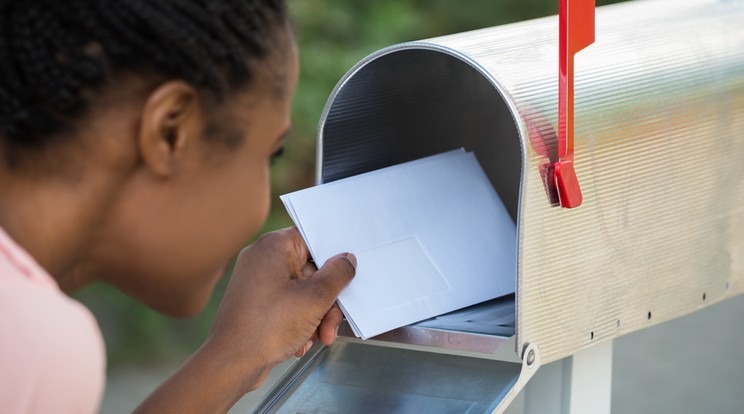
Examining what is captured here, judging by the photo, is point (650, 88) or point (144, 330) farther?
point (144, 330)

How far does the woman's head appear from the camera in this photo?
0.98m

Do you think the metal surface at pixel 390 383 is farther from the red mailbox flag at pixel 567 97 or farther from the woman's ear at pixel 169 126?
the woman's ear at pixel 169 126

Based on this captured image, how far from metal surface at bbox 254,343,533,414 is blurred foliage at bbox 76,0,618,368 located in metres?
2.17

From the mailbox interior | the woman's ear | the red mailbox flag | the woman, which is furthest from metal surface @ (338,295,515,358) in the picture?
the woman's ear

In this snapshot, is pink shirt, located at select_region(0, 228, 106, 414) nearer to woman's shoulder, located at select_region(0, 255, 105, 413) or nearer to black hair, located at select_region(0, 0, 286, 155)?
woman's shoulder, located at select_region(0, 255, 105, 413)

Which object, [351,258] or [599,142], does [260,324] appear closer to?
[351,258]

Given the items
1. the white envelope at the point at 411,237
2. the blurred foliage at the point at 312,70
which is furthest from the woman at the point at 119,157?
the blurred foliage at the point at 312,70

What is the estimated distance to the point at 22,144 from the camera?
1.01 m

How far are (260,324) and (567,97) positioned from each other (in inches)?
20.7

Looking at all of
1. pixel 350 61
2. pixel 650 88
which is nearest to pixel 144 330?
pixel 350 61

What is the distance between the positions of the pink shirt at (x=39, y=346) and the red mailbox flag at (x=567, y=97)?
0.68 m

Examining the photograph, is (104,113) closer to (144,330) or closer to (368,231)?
(368,231)

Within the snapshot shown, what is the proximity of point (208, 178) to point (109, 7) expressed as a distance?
0.69 feet

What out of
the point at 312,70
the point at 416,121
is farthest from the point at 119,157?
the point at 312,70
